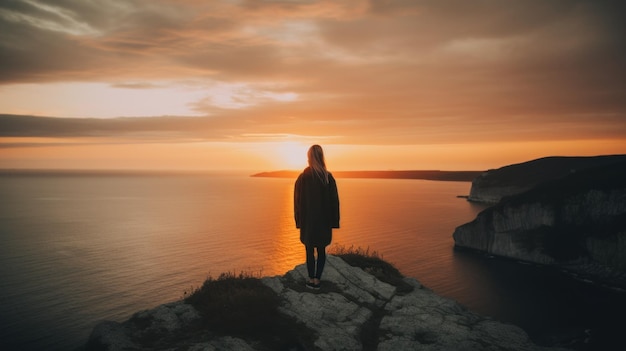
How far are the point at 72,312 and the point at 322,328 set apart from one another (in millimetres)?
33813

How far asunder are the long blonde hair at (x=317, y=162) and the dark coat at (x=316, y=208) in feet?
0.40

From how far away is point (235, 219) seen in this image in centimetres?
10181

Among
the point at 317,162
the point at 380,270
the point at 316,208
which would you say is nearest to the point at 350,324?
the point at 316,208

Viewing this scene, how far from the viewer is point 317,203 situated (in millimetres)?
11344

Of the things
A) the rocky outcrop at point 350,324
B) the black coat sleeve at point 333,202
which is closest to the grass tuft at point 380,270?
the rocky outcrop at point 350,324

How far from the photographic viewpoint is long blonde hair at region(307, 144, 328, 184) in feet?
36.8

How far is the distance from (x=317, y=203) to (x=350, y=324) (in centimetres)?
388

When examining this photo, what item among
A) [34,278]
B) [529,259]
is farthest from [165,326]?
[529,259]

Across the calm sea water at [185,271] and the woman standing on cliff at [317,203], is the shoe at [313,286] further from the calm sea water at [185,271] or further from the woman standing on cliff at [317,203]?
the calm sea water at [185,271]

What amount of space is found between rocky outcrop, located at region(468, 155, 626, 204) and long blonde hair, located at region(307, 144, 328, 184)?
515 ft

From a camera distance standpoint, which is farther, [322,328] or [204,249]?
[204,249]

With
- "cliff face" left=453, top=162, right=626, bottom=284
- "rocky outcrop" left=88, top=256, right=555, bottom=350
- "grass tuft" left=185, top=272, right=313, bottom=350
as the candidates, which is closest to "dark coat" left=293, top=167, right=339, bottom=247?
"rocky outcrop" left=88, top=256, right=555, bottom=350

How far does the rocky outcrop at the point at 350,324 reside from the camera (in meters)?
8.94

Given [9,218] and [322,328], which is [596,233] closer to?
[322,328]
